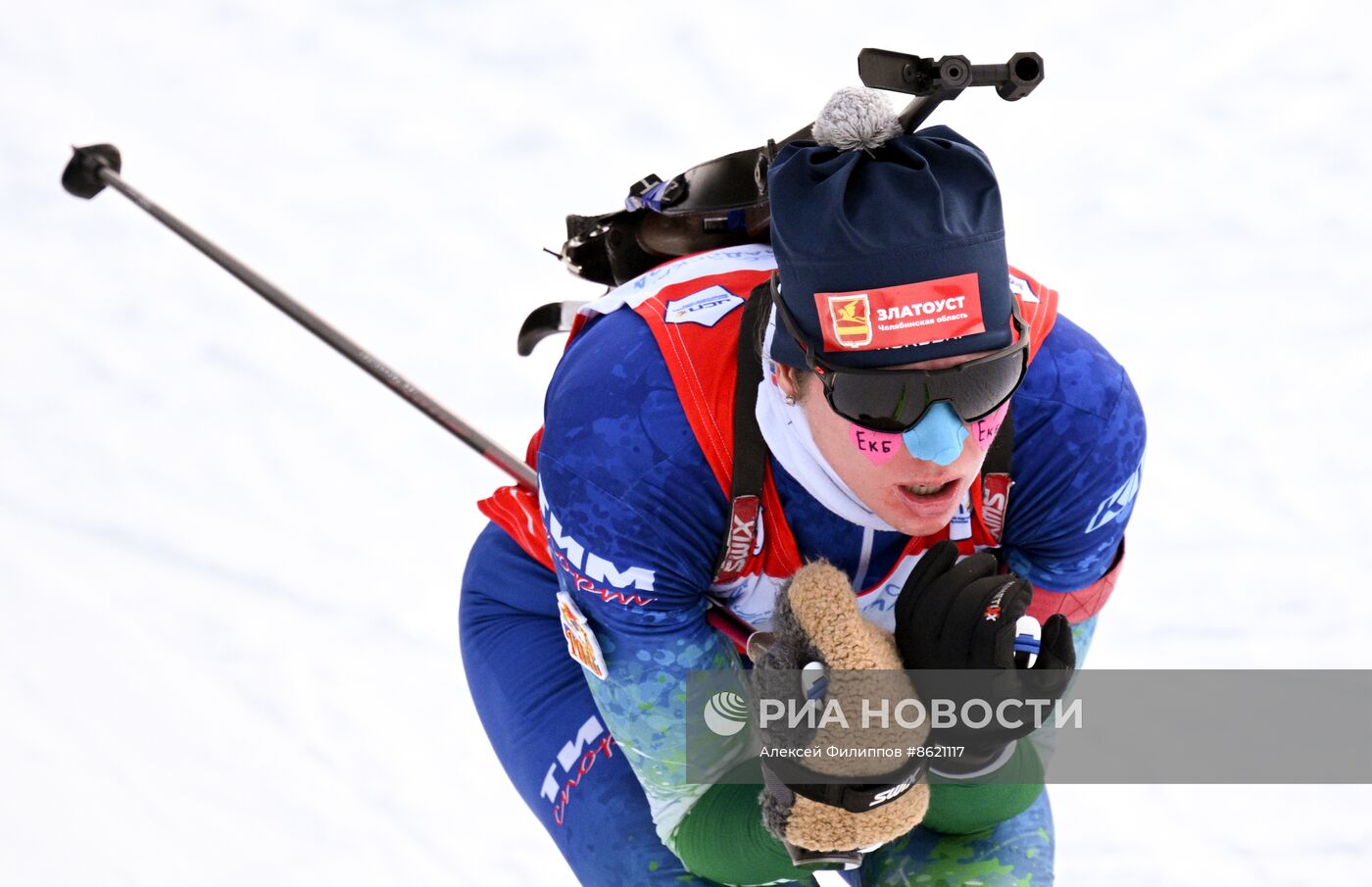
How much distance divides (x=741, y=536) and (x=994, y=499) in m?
0.35

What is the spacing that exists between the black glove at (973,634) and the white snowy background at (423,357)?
1.06 meters

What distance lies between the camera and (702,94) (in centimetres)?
475

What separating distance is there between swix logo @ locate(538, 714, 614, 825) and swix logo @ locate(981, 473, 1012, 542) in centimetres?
72

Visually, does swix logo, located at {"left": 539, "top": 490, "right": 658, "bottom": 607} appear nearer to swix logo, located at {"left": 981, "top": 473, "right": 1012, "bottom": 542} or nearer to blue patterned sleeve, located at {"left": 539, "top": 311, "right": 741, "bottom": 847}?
blue patterned sleeve, located at {"left": 539, "top": 311, "right": 741, "bottom": 847}

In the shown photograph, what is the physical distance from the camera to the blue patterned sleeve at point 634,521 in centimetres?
251

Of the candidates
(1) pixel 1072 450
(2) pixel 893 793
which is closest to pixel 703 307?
(1) pixel 1072 450

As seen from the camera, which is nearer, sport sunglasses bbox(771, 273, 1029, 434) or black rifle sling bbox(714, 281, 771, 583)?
sport sunglasses bbox(771, 273, 1029, 434)

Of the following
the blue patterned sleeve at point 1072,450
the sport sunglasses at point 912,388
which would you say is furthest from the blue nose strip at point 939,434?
the blue patterned sleeve at point 1072,450

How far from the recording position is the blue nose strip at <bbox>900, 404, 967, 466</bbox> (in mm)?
2314

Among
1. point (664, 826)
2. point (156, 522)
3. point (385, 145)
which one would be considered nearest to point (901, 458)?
point (664, 826)

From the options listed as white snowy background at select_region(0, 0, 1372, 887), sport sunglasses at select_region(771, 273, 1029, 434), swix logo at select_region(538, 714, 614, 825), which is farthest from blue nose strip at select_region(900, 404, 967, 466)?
white snowy background at select_region(0, 0, 1372, 887)

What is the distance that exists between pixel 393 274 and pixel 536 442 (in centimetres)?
159

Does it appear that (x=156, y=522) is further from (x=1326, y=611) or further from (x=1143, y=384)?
(x=1326, y=611)

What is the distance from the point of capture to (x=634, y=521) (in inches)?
99.0
